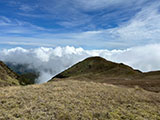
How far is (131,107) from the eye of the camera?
1414 centimetres

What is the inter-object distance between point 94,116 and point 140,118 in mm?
A: 3946

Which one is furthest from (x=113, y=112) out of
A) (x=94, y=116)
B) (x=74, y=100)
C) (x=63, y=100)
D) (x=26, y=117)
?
(x=26, y=117)

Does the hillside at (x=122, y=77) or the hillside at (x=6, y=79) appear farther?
the hillside at (x=6, y=79)

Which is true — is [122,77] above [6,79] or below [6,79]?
above

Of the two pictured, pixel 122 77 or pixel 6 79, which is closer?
pixel 6 79

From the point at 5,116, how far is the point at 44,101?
4.02m

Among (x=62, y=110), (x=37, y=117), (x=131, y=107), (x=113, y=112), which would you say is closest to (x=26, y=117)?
(x=37, y=117)

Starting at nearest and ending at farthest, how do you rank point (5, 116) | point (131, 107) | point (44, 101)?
point (5, 116) → point (44, 101) → point (131, 107)

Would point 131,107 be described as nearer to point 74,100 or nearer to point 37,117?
point 74,100

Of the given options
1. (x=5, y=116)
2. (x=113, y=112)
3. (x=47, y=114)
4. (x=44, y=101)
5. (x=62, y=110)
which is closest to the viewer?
(x=5, y=116)

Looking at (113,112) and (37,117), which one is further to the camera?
(113,112)

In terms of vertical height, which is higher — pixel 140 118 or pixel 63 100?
pixel 63 100

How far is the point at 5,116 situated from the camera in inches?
378

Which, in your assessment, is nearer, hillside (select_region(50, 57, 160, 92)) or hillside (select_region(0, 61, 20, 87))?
hillside (select_region(50, 57, 160, 92))
